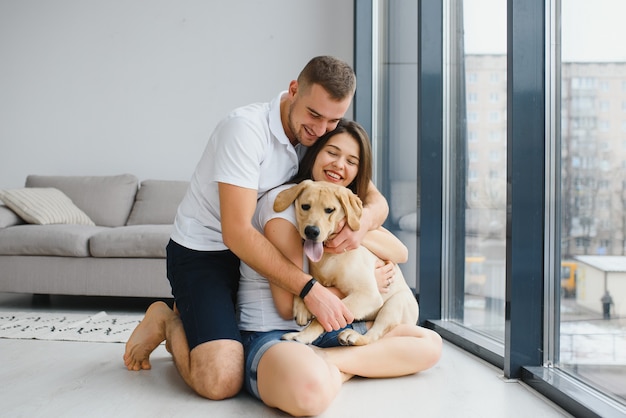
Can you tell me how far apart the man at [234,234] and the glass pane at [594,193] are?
59 cm

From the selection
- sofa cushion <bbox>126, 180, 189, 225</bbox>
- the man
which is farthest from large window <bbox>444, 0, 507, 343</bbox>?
sofa cushion <bbox>126, 180, 189, 225</bbox>

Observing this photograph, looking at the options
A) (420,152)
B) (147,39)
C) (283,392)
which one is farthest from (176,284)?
(147,39)

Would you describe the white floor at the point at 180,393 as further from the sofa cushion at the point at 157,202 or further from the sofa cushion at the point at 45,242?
the sofa cushion at the point at 157,202

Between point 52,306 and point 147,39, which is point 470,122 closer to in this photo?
point 52,306

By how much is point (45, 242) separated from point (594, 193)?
288 centimetres

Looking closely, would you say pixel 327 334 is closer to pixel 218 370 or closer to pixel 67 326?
pixel 218 370

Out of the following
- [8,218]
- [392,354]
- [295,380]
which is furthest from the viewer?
[8,218]

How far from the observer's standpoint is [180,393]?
6.04 feet

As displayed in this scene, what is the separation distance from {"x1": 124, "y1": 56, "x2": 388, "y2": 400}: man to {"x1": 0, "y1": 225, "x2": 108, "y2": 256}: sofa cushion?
1.57 m

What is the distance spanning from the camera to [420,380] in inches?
78.4

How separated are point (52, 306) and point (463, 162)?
2.53 metres

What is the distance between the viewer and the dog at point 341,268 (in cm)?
175

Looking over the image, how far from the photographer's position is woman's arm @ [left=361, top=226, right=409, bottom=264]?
6.59 ft

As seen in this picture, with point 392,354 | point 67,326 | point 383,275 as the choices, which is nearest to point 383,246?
point 383,275
